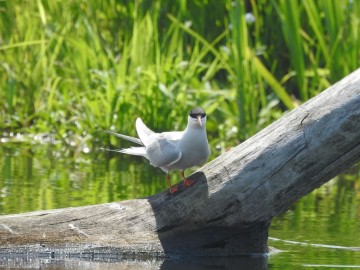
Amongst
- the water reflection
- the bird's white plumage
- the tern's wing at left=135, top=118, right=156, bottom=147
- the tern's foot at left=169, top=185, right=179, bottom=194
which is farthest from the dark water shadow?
the tern's wing at left=135, top=118, right=156, bottom=147

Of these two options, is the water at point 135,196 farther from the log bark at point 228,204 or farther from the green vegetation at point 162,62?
the green vegetation at point 162,62

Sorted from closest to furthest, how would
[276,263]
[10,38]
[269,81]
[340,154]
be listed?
[340,154]
[276,263]
[269,81]
[10,38]

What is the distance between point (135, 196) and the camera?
7.07 metres

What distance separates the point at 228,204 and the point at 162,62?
4191 mm

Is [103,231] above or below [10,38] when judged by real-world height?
below

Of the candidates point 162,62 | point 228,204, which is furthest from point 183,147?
point 162,62

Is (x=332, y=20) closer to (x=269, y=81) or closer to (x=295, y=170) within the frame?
(x=269, y=81)

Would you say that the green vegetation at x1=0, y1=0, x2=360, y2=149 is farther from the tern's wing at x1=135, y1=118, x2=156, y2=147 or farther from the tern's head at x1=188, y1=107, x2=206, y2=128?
the tern's head at x1=188, y1=107, x2=206, y2=128

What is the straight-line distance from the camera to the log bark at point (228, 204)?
5070 mm

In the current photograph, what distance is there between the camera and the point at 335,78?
9164 millimetres

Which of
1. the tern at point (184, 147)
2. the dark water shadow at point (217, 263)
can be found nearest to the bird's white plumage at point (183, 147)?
the tern at point (184, 147)

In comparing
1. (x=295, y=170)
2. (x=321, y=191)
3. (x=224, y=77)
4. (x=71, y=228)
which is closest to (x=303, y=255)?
(x=295, y=170)

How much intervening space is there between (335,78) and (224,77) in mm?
1470

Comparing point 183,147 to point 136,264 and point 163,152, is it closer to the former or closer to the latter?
point 163,152
